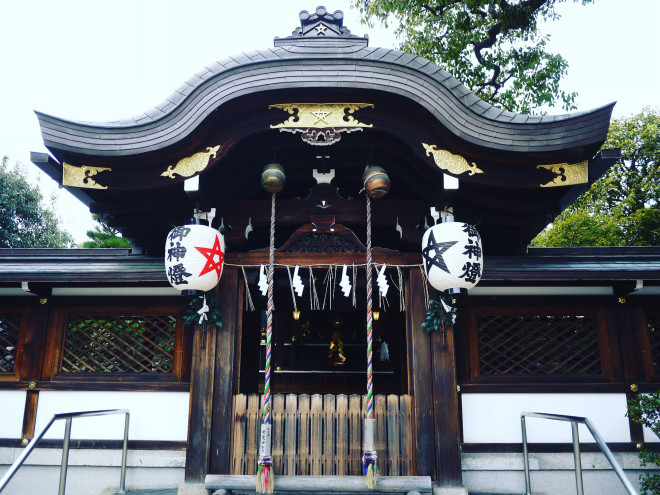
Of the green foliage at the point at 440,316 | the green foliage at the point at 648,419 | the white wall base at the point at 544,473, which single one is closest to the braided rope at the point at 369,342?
the green foliage at the point at 440,316

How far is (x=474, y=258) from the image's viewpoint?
502 centimetres

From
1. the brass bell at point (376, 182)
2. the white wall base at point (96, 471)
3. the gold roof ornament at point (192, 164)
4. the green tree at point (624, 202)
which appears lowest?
the white wall base at point (96, 471)

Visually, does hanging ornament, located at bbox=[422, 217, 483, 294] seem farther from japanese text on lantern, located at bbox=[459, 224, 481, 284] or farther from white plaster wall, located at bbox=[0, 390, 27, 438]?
white plaster wall, located at bbox=[0, 390, 27, 438]

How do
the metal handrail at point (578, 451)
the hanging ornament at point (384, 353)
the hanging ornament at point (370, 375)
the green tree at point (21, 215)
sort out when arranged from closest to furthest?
the metal handrail at point (578, 451) < the hanging ornament at point (370, 375) < the hanging ornament at point (384, 353) < the green tree at point (21, 215)

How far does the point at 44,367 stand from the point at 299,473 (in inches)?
153

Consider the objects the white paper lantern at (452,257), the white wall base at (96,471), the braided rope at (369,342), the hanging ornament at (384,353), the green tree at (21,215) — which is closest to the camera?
the braided rope at (369,342)

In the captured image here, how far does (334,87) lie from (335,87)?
0.01 metres

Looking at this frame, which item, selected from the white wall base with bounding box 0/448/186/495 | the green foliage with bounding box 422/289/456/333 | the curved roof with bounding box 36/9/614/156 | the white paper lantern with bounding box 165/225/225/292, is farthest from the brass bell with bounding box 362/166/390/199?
the white wall base with bounding box 0/448/186/495

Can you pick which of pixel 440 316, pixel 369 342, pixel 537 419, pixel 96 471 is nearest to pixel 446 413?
pixel 440 316

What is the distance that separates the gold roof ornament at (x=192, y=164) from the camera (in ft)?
16.6

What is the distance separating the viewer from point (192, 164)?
16.7 ft

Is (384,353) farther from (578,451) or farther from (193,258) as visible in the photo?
(193,258)

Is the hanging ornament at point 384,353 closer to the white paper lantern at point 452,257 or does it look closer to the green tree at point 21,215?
the white paper lantern at point 452,257

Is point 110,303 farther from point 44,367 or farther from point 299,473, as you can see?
point 299,473
